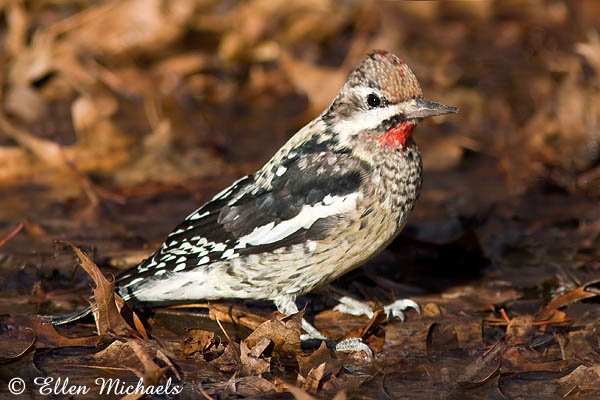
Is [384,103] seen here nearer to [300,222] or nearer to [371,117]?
[371,117]

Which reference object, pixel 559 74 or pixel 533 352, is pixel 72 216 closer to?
pixel 533 352

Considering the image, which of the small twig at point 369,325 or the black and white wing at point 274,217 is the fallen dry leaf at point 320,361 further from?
the black and white wing at point 274,217

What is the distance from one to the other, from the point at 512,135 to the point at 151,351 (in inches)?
177

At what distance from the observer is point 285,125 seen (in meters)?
7.73

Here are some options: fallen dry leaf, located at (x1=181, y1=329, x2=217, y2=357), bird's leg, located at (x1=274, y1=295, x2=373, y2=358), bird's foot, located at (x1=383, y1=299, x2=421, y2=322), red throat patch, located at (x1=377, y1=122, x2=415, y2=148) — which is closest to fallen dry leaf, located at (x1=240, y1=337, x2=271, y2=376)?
fallen dry leaf, located at (x1=181, y1=329, x2=217, y2=357)

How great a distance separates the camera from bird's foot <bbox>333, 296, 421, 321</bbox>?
16.0 feet

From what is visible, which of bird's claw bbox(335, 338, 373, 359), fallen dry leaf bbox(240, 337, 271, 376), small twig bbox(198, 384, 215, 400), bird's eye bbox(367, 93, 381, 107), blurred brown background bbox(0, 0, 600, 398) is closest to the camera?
small twig bbox(198, 384, 215, 400)

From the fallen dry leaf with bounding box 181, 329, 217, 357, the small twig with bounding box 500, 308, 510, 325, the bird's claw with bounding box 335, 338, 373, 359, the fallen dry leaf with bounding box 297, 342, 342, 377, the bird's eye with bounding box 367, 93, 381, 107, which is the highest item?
the bird's eye with bounding box 367, 93, 381, 107

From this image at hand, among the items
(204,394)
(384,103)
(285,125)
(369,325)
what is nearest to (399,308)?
(369,325)

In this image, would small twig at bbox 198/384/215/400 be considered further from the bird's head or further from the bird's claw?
the bird's head

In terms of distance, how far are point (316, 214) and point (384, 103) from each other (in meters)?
0.71

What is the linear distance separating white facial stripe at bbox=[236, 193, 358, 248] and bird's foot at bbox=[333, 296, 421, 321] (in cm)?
67

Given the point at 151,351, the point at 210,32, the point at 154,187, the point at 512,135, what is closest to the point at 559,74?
the point at 512,135

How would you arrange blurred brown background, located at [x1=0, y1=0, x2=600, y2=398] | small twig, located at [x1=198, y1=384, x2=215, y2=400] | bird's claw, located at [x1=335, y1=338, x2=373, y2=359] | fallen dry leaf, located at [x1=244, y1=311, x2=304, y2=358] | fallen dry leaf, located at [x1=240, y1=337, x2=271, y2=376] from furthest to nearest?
blurred brown background, located at [x1=0, y1=0, x2=600, y2=398] < bird's claw, located at [x1=335, y1=338, x2=373, y2=359] < fallen dry leaf, located at [x1=244, y1=311, x2=304, y2=358] < fallen dry leaf, located at [x1=240, y1=337, x2=271, y2=376] < small twig, located at [x1=198, y1=384, x2=215, y2=400]
